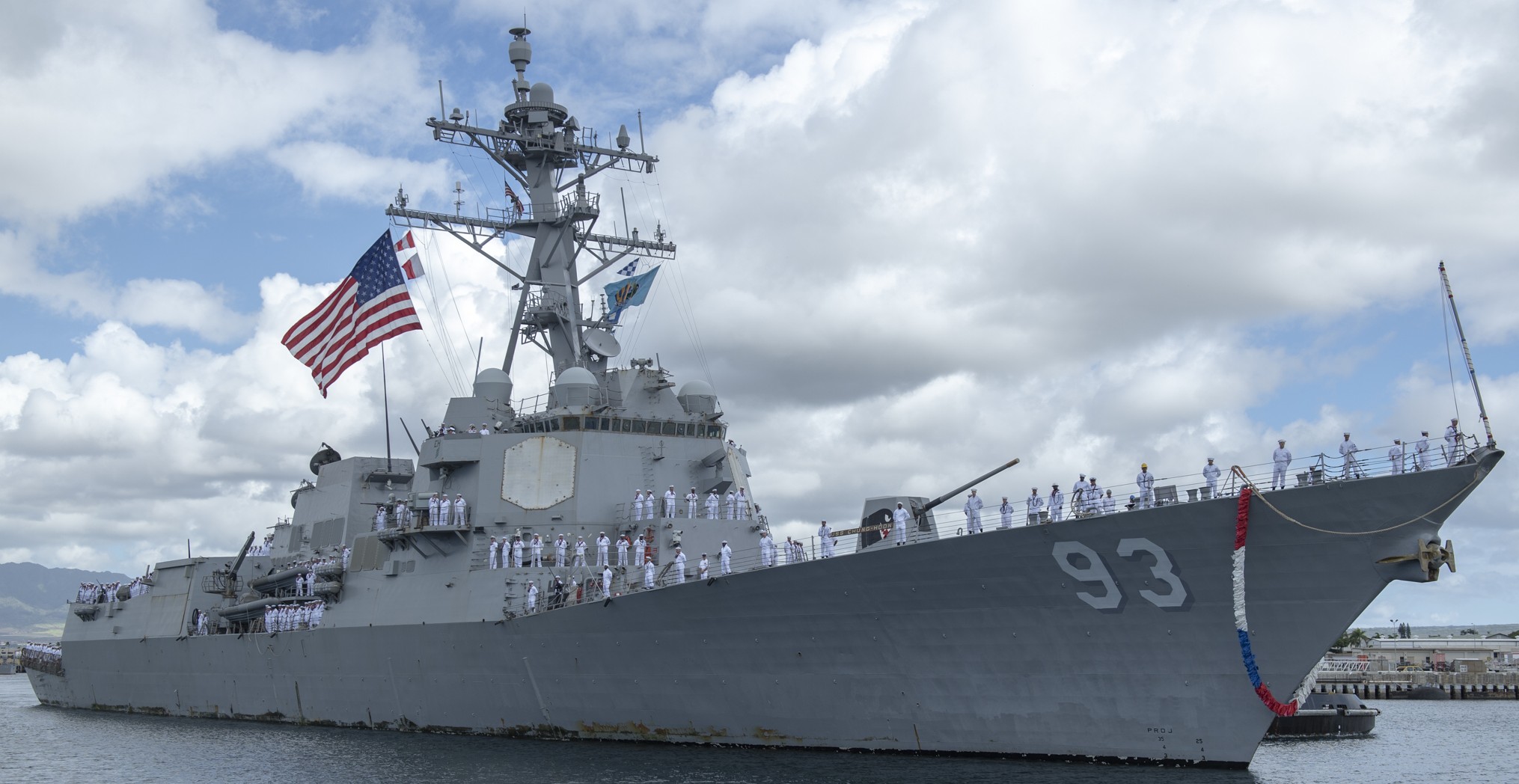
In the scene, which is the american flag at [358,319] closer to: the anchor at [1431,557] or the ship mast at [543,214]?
the ship mast at [543,214]

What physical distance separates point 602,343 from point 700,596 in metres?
7.24

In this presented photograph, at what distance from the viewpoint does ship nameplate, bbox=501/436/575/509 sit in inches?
789

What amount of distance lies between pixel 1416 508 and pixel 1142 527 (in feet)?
9.01

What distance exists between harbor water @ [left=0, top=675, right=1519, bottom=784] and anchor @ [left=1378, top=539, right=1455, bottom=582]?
120 inches

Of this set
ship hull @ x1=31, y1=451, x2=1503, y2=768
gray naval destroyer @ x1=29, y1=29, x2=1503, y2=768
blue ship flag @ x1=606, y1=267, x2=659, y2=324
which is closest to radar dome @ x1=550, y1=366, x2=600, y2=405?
gray naval destroyer @ x1=29, y1=29, x2=1503, y2=768

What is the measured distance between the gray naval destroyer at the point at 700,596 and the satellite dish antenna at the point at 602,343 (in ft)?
0.17

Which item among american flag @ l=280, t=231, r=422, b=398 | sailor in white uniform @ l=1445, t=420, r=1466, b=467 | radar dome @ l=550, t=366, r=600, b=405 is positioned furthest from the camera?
american flag @ l=280, t=231, r=422, b=398

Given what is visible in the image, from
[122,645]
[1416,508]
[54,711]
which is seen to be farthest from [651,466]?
[54,711]

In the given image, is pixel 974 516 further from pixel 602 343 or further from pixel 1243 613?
pixel 602 343

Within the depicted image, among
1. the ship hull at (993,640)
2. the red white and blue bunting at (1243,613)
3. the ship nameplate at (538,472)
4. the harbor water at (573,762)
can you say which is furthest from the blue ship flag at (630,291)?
the red white and blue bunting at (1243,613)

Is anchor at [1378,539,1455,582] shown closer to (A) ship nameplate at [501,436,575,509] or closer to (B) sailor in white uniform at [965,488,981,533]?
(B) sailor in white uniform at [965,488,981,533]

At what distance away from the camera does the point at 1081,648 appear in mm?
14367

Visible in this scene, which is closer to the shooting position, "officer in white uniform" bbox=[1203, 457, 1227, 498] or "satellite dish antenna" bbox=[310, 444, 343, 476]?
"officer in white uniform" bbox=[1203, 457, 1227, 498]

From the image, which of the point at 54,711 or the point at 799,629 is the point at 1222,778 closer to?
the point at 799,629
